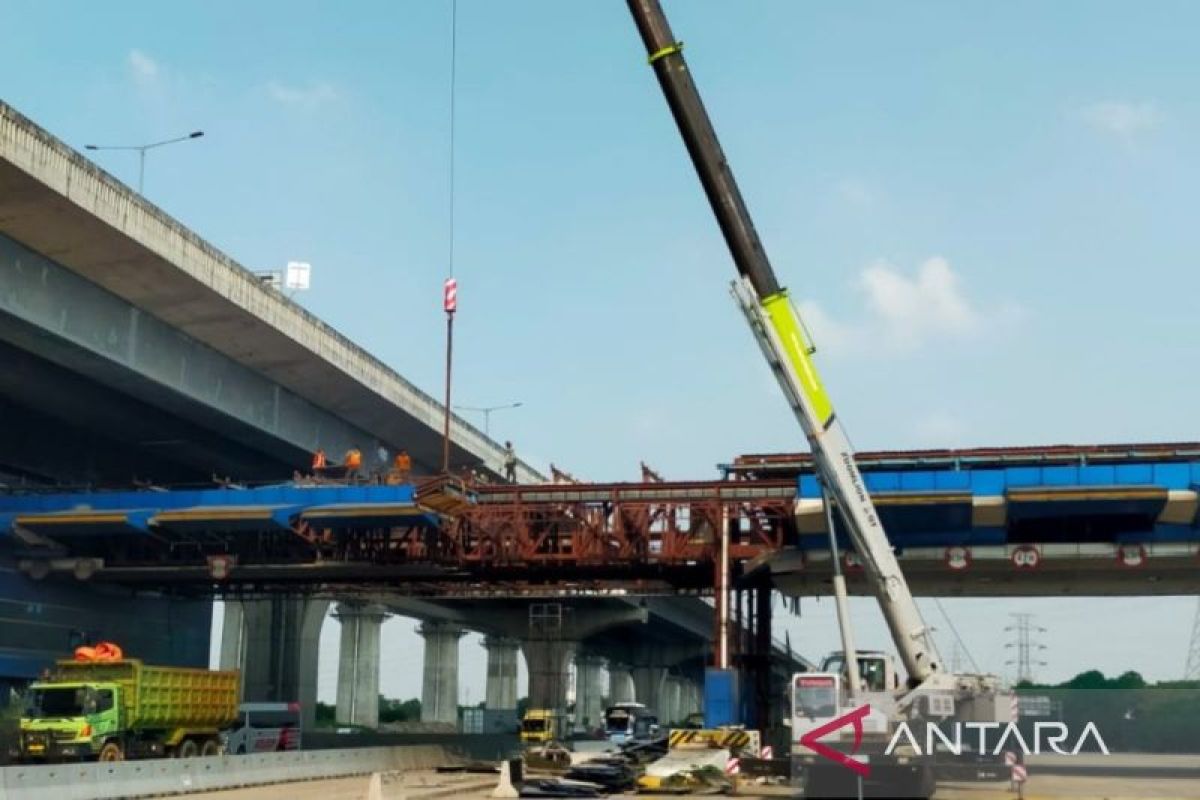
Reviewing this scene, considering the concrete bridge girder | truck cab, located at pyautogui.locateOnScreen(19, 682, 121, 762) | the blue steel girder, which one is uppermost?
the concrete bridge girder

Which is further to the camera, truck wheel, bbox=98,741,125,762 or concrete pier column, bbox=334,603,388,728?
concrete pier column, bbox=334,603,388,728

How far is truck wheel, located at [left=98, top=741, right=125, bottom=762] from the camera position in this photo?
38.9 m

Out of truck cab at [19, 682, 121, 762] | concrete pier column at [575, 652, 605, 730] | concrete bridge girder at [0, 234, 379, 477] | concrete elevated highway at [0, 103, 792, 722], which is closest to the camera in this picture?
truck cab at [19, 682, 121, 762]

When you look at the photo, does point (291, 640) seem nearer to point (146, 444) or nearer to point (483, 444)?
point (483, 444)

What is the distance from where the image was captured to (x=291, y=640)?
8425 cm

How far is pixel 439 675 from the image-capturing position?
148 m

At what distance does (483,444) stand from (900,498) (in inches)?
1677

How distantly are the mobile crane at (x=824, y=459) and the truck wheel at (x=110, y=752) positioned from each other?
20.6 m

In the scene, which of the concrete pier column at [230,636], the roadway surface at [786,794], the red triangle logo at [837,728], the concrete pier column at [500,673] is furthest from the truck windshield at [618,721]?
the red triangle logo at [837,728]

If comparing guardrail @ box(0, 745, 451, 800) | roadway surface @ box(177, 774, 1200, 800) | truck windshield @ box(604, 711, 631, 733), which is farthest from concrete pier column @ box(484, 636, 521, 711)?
roadway surface @ box(177, 774, 1200, 800)

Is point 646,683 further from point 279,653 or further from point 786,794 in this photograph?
point 786,794

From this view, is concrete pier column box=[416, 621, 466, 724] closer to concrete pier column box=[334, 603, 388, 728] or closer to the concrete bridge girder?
concrete pier column box=[334, 603, 388, 728]

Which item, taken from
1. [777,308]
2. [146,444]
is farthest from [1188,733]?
[146,444]

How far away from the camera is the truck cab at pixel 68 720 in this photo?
3819 centimetres
